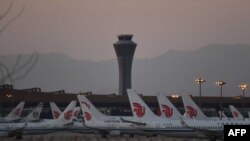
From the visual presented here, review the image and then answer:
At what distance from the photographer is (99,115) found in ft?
261

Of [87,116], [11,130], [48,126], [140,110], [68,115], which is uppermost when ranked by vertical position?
[140,110]

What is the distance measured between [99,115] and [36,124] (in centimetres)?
967

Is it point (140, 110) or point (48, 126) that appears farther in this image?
point (48, 126)

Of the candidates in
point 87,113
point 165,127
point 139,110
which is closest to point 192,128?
point 165,127

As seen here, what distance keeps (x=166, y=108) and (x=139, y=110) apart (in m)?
4.67

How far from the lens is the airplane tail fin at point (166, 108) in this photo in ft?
227

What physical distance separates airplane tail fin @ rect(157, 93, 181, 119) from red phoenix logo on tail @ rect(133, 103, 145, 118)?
2927 mm

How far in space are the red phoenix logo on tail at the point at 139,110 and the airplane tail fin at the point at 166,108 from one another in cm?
293

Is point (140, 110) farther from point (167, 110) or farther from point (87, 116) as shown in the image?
point (87, 116)

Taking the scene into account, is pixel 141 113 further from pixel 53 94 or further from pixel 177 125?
pixel 53 94

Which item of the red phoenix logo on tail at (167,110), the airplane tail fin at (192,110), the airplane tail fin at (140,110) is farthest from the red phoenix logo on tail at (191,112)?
the airplane tail fin at (140,110)

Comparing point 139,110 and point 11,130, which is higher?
point 139,110

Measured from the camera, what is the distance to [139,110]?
67312mm

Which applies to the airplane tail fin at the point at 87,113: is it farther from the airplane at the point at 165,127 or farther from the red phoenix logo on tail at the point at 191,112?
the red phoenix logo on tail at the point at 191,112
